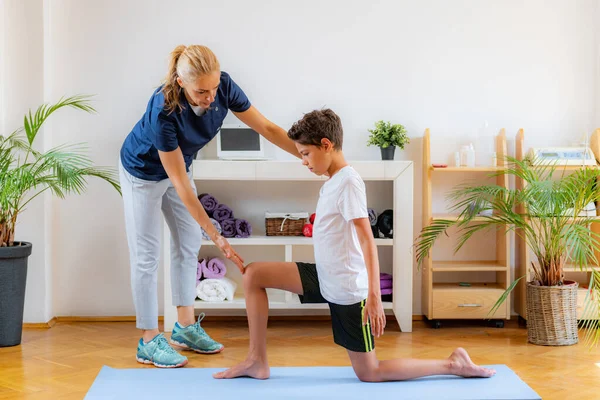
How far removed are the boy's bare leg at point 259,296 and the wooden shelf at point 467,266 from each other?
1435mm

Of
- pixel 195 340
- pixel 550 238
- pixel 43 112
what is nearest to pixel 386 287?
pixel 550 238

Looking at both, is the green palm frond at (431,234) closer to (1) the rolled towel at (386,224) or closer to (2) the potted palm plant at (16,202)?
(1) the rolled towel at (386,224)

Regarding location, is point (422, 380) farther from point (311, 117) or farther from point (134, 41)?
point (134, 41)

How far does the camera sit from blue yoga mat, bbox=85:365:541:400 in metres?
2.51

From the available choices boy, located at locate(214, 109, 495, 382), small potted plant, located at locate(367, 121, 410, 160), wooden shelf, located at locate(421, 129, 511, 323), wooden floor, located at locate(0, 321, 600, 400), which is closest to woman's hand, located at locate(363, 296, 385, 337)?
boy, located at locate(214, 109, 495, 382)

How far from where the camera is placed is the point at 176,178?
2775mm

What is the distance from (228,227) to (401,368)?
153cm

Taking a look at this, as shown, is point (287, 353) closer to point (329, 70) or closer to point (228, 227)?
point (228, 227)

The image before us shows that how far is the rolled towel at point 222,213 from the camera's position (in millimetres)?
3904

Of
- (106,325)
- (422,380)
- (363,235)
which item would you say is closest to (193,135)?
(363,235)

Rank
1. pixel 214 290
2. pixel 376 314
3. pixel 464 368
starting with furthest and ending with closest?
pixel 214 290, pixel 464 368, pixel 376 314

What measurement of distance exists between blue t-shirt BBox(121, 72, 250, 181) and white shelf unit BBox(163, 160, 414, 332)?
2.23ft

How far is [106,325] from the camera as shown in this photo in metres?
4.02

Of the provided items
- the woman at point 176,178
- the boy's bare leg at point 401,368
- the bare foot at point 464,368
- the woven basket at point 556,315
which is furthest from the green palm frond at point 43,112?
the woven basket at point 556,315
